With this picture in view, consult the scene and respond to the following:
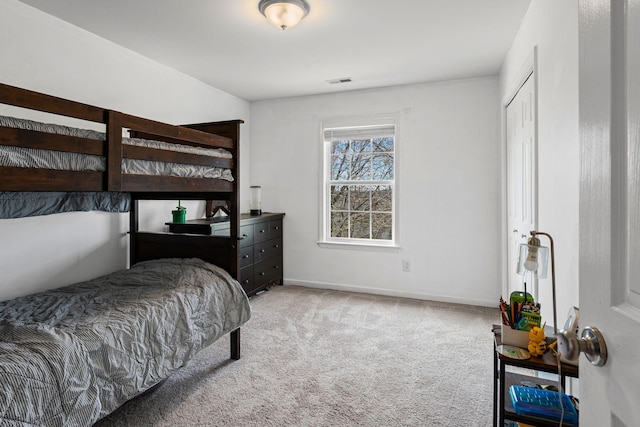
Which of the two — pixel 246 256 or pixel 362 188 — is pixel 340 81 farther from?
pixel 246 256

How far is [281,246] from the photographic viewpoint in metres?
4.55

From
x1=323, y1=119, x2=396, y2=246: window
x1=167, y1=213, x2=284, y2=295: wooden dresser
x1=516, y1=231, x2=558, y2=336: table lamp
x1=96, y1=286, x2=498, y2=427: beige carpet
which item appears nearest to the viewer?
x1=516, y1=231, x2=558, y2=336: table lamp

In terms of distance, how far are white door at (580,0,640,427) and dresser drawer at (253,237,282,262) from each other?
3.46 meters

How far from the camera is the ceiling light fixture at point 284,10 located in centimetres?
221

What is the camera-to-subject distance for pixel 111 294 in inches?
85.0

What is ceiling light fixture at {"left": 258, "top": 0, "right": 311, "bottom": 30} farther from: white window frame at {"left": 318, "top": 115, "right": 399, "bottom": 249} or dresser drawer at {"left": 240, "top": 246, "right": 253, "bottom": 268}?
dresser drawer at {"left": 240, "top": 246, "right": 253, "bottom": 268}

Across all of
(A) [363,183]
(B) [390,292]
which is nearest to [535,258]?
(B) [390,292]

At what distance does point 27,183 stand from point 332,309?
2760 millimetres

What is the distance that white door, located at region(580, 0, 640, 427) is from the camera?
21.7 inches

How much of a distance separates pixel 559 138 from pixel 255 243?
9.77ft

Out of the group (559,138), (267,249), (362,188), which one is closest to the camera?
(559,138)

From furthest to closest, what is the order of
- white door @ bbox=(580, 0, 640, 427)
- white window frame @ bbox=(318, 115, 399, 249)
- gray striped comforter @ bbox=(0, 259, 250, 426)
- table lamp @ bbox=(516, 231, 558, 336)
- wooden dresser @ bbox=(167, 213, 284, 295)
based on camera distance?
white window frame @ bbox=(318, 115, 399, 249) < wooden dresser @ bbox=(167, 213, 284, 295) < table lamp @ bbox=(516, 231, 558, 336) < gray striped comforter @ bbox=(0, 259, 250, 426) < white door @ bbox=(580, 0, 640, 427)

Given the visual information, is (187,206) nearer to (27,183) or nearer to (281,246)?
(281,246)

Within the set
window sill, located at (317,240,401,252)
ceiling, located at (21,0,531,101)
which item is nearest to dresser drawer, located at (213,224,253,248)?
window sill, located at (317,240,401,252)
